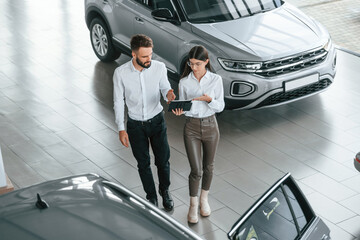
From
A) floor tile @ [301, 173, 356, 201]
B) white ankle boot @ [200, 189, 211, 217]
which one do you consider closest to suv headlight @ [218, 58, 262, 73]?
floor tile @ [301, 173, 356, 201]

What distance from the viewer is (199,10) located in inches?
307

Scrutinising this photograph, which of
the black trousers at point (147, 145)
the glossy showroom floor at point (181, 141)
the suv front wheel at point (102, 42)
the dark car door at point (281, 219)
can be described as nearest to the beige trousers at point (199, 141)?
the black trousers at point (147, 145)

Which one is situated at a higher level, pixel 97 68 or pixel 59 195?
pixel 59 195

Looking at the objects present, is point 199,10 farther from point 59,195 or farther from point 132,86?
point 59,195

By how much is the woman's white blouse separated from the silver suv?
1.93 metres

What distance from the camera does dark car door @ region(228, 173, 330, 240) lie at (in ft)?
10.4

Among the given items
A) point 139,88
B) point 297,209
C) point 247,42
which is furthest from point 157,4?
point 297,209

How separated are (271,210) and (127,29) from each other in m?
→ 5.64

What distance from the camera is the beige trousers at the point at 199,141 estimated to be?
533cm

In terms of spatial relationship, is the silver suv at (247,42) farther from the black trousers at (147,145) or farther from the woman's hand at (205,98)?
the woman's hand at (205,98)

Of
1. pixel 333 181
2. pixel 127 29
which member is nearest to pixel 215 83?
pixel 333 181

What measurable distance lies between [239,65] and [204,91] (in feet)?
6.70

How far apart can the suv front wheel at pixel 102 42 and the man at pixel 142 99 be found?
389 cm

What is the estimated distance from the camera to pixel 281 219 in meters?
3.43
